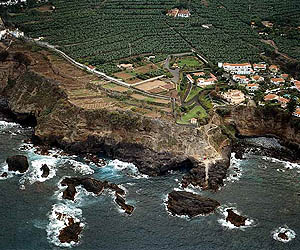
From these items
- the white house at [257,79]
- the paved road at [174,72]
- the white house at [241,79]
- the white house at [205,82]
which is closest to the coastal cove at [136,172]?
the white house at [205,82]

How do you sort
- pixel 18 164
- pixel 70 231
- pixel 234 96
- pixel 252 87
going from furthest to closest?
1. pixel 252 87
2. pixel 234 96
3. pixel 18 164
4. pixel 70 231

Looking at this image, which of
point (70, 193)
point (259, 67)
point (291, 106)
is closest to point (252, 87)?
point (291, 106)

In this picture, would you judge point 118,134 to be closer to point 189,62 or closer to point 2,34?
point 189,62

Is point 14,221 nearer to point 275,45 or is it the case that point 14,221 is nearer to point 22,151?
point 22,151

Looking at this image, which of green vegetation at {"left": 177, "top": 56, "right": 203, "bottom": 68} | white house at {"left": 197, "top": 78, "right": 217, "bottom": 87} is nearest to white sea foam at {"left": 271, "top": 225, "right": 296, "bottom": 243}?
white house at {"left": 197, "top": 78, "right": 217, "bottom": 87}

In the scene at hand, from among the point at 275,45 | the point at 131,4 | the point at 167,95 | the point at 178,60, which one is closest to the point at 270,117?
the point at 167,95

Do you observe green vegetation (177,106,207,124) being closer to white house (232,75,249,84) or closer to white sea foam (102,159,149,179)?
white sea foam (102,159,149,179)

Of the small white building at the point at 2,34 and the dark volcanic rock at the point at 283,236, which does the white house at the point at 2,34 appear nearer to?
the small white building at the point at 2,34
